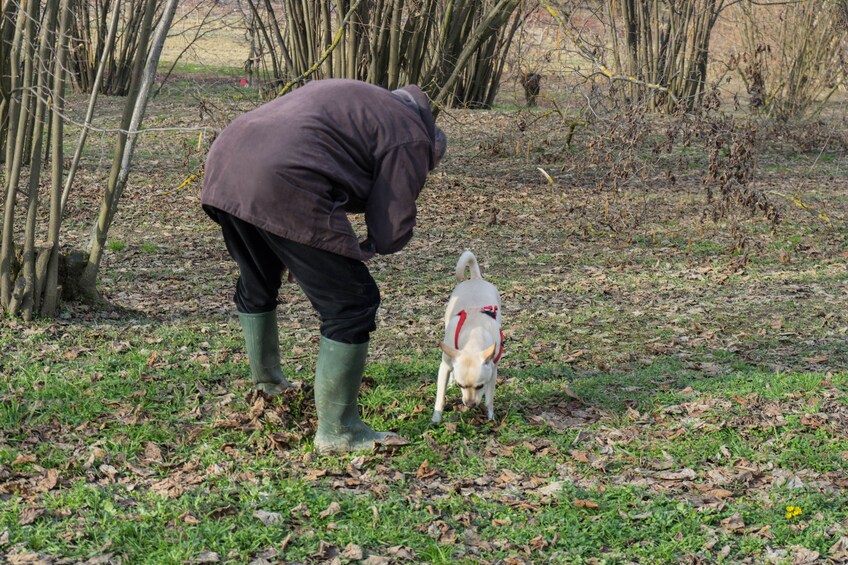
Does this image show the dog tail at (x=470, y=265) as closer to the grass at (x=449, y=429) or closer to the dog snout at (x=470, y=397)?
the grass at (x=449, y=429)

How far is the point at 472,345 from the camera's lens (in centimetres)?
492

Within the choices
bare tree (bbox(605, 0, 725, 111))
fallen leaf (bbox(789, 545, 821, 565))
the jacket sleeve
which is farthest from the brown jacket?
bare tree (bbox(605, 0, 725, 111))

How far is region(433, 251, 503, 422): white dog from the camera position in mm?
4820

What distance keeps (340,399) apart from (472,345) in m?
0.87

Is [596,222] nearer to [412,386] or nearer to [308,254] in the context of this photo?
[412,386]

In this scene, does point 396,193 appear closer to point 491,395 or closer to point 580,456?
point 491,395

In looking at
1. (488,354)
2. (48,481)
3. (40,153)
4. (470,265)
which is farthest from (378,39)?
(48,481)

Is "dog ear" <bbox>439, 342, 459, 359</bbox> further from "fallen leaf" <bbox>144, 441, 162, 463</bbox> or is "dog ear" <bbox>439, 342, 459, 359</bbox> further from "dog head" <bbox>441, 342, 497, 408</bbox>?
"fallen leaf" <bbox>144, 441, 162, 463</bbox>

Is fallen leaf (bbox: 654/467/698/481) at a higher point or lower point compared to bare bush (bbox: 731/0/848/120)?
lower

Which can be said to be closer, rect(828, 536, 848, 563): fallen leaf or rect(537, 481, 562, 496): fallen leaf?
rect(828, 536, 848, 563): fallen leaf

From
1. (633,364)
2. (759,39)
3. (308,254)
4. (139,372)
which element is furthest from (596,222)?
(759,39)

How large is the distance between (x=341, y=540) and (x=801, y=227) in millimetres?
9223

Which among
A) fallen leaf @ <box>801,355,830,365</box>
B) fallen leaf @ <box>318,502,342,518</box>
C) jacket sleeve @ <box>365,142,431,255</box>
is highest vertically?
jacket sleeve @ <box>365,142,431,255</box>

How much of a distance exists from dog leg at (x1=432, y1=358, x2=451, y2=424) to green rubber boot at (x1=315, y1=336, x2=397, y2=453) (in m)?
0.38
